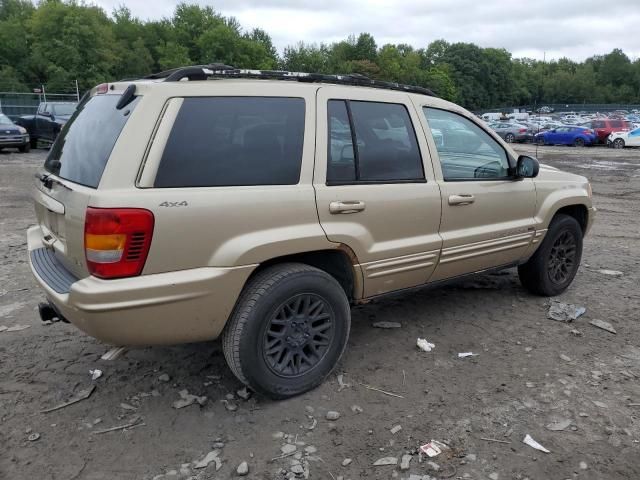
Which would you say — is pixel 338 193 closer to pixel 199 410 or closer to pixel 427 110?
pixel 427 110

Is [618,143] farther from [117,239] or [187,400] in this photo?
[117,239]

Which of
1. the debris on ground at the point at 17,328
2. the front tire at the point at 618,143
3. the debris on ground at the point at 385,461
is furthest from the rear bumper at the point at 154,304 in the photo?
the front tire at the point at 618,143

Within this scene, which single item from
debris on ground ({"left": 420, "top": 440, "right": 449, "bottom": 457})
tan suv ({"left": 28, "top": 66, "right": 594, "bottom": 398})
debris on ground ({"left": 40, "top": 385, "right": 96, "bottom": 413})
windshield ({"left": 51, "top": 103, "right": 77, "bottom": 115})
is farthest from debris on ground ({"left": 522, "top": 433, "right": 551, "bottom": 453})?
windshield ({"left": 51, "top": 103, "right": 77, "bottom": 115})

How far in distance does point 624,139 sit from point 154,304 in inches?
1267

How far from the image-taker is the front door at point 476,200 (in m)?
4.04

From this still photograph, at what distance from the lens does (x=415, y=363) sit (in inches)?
152

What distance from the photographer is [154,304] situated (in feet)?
9.21

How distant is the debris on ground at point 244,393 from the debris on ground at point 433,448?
1.12 m

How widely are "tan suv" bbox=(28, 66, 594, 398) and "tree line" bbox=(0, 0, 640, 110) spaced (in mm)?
59639

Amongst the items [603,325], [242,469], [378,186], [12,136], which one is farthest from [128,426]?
[12,136]

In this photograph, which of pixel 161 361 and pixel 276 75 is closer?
pixel 276 75

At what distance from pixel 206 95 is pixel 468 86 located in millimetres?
130319

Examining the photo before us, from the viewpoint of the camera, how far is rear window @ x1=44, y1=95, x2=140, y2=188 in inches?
115

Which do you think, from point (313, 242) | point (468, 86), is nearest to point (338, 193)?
point (313, 242)
